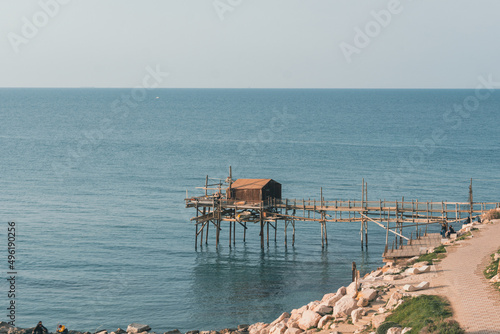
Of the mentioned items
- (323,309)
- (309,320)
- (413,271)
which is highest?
(413,271)

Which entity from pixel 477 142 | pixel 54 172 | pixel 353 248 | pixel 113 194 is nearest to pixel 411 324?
pixel 353 248

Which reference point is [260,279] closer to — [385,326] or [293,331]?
[293,331]

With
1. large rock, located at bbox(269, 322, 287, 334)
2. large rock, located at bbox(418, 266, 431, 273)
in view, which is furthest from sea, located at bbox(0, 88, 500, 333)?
large rock, located at bbox(418, 266, 431, 273)

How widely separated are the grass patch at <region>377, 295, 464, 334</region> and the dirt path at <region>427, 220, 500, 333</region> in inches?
19.0

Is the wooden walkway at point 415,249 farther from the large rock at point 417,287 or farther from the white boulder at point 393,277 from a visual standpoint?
the large rock at point 417,287

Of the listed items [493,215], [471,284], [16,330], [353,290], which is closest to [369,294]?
[353,290]

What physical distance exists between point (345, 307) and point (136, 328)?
12976 mm

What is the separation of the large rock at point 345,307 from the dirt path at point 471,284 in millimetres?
3797

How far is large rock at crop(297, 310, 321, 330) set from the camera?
29425 millimetres

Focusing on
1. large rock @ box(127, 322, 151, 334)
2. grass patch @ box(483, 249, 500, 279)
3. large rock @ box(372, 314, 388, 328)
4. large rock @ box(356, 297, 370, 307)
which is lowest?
large rock @ box(127, 322, 151, 334)

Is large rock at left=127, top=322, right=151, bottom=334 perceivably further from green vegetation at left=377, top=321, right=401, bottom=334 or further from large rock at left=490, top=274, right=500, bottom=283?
large rock at left=490, top=274, right=500, bottom=283

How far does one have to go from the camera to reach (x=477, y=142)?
131m

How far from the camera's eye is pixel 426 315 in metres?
25.1

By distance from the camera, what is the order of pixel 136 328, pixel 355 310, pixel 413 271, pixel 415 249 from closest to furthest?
pixel 355 310 → pixel 413 271 → pixel 136 328 → pixel 415 249
